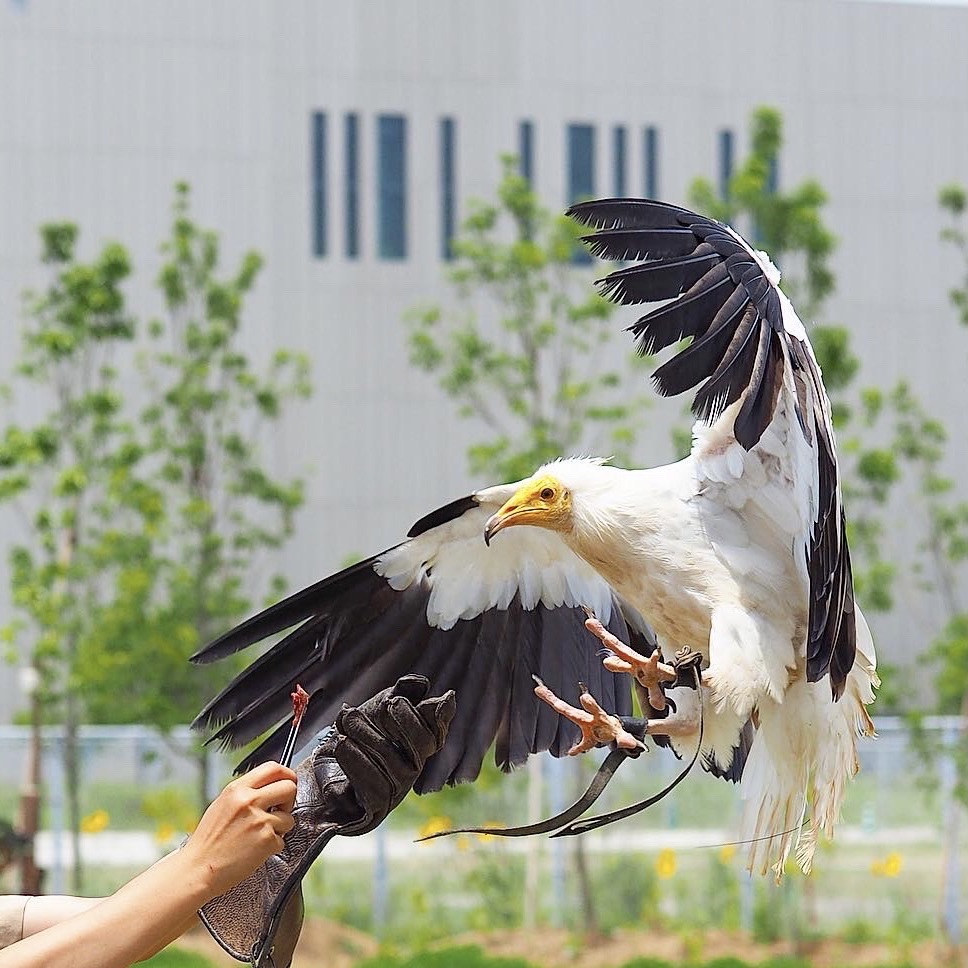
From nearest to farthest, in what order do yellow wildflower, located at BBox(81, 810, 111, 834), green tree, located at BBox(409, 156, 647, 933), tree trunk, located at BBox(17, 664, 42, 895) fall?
tree trunk, located at BBox(17, 664, 42, 895) < green tree, located at BBox(409, 156, 647, 933) < yellow wildflower, located at BBox(81, 810, 111, 834)

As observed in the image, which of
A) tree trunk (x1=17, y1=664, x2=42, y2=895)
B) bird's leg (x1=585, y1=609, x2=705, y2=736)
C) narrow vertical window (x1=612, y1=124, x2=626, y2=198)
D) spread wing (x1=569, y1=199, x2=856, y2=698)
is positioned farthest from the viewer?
narrow vertical window (x1=612, y1=124, x2=626, y2=198)

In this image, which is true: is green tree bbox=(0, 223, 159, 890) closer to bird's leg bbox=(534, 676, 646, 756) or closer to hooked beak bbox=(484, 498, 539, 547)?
hooked beak bbox=(484, 498, 539, 547)

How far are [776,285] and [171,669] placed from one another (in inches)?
207

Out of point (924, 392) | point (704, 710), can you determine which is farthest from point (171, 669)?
point (924, 392)

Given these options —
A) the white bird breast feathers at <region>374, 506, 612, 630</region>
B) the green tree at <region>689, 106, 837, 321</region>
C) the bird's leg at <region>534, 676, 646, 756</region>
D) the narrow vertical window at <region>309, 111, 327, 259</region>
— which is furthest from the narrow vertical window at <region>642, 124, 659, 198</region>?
the bird's leg at <region>534, 676, 646, 756</region>

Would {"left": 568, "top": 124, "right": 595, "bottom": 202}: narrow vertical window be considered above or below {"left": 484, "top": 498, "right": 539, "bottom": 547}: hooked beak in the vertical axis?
above

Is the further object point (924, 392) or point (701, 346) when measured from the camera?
point (924, 392)

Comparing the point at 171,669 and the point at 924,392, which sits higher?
the point at 924,392

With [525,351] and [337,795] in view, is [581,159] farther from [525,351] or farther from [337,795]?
[337,795]

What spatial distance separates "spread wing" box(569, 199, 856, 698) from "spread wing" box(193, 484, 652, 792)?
1.46 ft

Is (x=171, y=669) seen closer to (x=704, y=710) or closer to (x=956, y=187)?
(x=956, y=187)

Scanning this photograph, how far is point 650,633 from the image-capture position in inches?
99.0

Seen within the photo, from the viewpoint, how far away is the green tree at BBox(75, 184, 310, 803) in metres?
6.69

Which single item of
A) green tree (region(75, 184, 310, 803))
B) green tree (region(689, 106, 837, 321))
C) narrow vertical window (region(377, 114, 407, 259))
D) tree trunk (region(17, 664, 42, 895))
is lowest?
tree trunk (region(17, 664, 42, 895))
